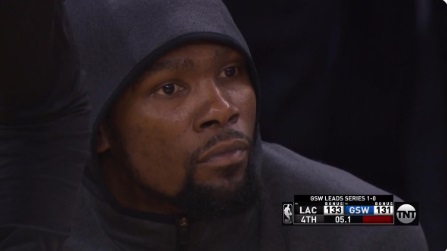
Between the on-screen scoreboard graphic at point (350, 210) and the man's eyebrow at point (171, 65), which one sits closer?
the man's eyebrow at point (171, 65)

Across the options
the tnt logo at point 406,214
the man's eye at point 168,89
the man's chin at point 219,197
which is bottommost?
the man's chin at point 219,197

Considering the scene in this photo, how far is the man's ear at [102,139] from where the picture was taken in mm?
1028

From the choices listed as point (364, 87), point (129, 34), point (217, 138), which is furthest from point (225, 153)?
point (364, 87)

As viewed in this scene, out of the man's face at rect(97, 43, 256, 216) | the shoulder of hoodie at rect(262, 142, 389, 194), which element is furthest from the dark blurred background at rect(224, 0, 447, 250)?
the man's face at rect(97, 43, 256, 216)

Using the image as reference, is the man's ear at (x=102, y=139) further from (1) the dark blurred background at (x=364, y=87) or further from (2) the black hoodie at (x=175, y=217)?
(1) the dark blurred background at (x=364, y=87)

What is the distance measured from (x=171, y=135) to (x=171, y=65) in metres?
0.06

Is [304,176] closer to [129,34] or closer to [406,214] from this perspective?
[406,214]

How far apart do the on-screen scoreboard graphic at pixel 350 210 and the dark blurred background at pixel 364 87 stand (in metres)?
0.02

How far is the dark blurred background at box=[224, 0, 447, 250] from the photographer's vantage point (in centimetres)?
116

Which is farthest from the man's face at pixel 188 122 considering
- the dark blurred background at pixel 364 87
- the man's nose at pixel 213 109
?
the dark blurred background at pixel 364 87

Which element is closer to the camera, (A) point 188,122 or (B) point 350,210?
(A) point 188,122

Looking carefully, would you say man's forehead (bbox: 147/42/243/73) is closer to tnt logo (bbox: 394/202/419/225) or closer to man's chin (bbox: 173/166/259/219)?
man's chin (bbox: 173/166/259/219)

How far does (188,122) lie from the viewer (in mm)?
1014

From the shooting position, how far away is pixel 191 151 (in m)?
1.01
